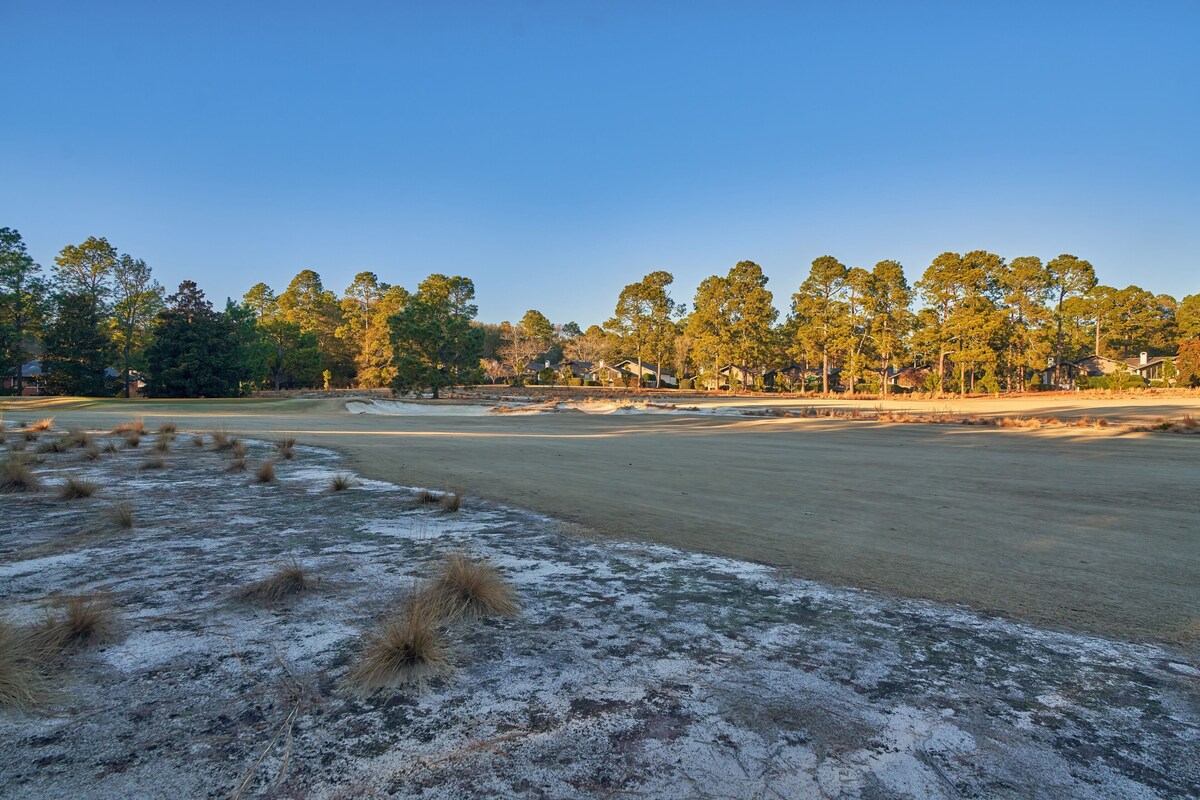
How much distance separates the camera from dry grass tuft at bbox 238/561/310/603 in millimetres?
3485

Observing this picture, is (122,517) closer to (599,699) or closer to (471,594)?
(471,594)

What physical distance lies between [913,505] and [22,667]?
7817 millimetres


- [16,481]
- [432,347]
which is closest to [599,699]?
[16,481]

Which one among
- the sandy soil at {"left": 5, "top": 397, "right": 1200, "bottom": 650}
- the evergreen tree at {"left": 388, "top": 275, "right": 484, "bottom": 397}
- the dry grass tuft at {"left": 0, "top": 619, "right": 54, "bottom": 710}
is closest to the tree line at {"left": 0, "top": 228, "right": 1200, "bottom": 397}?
the evergreen tree at {"left": 388, "top": 275, "right": 484, "bottom": 397}

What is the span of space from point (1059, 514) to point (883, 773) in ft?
20.8

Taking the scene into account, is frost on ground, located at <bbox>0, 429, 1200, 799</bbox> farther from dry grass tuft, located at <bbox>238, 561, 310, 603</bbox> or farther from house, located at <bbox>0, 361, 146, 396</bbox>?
house, located at <bbox>0, 361, 146, 396</bbox>

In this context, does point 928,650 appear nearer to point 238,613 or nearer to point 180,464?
point 238,613

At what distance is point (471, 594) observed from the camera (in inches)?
132

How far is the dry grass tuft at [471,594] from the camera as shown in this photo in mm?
3270

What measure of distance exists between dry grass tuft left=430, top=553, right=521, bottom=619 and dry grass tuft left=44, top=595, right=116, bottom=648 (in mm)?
1531

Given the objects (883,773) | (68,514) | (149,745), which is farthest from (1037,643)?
(68,514)

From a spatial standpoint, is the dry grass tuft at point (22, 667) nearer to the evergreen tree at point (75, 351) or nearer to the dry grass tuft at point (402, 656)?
the dry grass tuft at point (402, 656)

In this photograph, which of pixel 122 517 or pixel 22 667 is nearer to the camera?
pixel 22 667

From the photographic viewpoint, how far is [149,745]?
2066 mm
